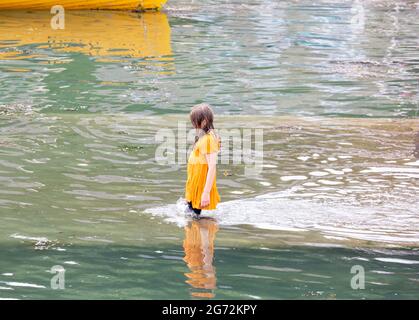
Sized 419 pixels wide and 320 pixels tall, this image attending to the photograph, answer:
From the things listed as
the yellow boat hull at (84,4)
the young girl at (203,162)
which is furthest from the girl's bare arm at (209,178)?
the yellow boat hull at (84,4)

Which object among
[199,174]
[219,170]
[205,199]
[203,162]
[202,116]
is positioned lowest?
[219,170]

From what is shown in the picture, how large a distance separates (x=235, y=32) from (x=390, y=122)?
11.1m

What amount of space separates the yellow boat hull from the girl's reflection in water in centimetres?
1940

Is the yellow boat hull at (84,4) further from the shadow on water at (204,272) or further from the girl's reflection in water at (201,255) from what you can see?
the shadow on water at (204,272)

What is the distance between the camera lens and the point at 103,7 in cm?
2830

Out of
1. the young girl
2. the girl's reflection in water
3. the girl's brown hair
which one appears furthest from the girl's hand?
the girl's brown hair

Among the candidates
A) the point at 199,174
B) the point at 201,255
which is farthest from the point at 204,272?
the point at 199,174

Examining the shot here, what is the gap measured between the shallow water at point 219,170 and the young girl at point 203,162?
0.29m

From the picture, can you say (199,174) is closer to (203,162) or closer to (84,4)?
(203,162)

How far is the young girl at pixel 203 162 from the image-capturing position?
8484 millimetres

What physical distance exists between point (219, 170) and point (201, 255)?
328 centimetres

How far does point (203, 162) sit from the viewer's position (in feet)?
28.6

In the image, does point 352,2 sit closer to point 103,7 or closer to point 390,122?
point 103,7
